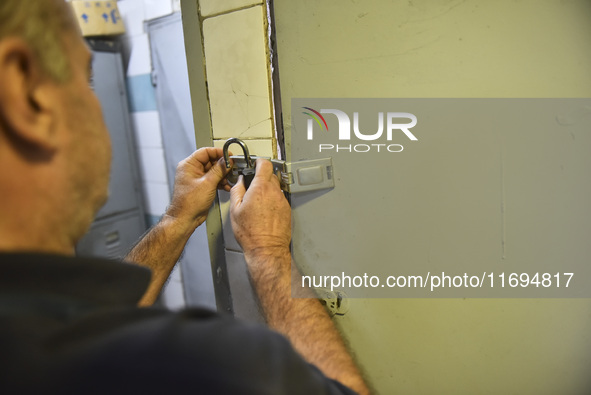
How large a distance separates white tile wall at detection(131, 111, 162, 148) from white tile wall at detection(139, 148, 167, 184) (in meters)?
0.03

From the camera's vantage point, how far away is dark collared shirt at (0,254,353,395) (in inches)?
13.5

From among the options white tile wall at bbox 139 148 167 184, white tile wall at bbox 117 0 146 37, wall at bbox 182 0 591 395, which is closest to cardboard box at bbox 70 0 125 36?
white tile wall at bbox 117 0 146 37

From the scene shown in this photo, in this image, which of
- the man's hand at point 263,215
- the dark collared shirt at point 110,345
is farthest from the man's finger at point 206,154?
the dark collared shirt at point 110,345

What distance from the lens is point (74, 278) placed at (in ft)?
1.38

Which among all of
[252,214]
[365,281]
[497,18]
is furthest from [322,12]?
[365,281]

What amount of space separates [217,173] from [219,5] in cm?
35

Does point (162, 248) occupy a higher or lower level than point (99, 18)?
lower

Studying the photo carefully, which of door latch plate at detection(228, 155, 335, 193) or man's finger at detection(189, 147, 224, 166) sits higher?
man's finger at detection(189, 147, 224, 166)

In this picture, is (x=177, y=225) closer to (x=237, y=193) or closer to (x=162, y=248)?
(x=162, y=248)

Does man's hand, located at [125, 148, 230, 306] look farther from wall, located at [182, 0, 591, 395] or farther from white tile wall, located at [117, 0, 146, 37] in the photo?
white tile wall, located at [117, 0, 146, 37]

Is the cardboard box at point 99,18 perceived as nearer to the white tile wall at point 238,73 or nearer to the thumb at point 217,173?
the white tile wall at point 238,73

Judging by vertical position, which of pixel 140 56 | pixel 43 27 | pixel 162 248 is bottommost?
pixel 162 248

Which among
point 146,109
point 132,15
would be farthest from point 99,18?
point 146,109

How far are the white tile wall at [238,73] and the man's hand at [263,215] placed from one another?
0.10 m
